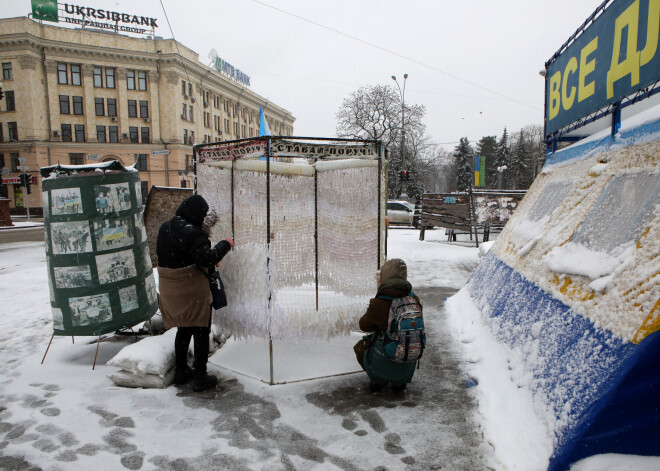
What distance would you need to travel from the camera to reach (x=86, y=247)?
3961 mm

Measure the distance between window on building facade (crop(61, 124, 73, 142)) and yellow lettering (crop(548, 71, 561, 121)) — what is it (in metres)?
47.3

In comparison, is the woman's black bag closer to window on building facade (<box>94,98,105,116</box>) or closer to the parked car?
the parked car

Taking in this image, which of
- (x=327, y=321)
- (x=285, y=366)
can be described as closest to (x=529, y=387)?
(x=327, y=321)

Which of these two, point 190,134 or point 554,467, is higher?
point 190,134

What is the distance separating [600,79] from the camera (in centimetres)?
360

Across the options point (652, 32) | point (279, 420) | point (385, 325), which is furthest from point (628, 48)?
point (279, 420)

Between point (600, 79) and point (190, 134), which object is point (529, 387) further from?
point (190, 134)

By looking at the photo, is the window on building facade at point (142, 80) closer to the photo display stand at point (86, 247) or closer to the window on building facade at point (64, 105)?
the window on building facade at point (64, 105)

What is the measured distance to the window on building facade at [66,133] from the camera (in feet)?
135

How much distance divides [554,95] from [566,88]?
439 mm

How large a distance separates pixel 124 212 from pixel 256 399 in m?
2.33

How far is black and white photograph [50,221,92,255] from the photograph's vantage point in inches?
155

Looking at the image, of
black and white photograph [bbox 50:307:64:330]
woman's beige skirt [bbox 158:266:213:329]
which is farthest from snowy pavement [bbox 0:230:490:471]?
woman's beige skirt [bbox 158:266:213:329]

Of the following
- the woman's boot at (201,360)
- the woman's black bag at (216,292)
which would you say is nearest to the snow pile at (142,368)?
the woman's boot at (201,360)
